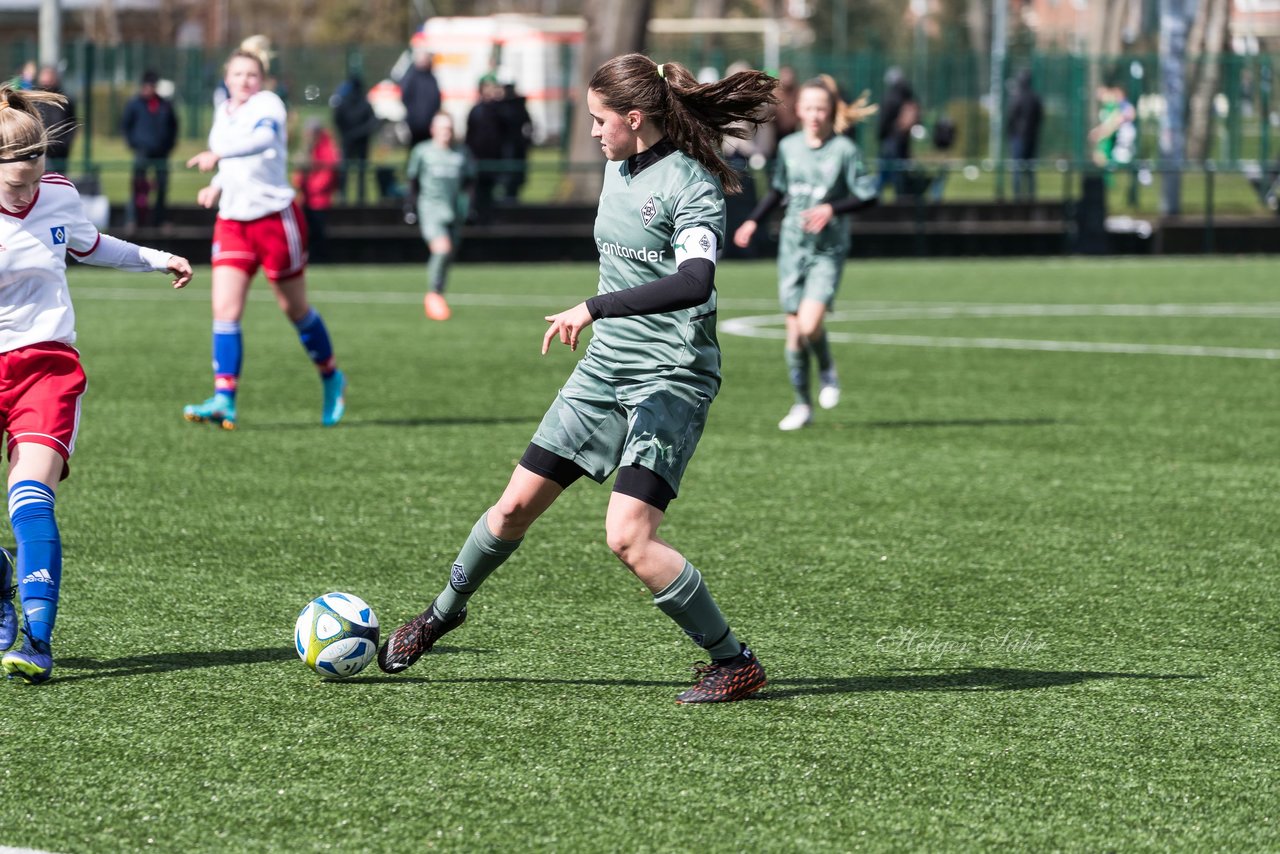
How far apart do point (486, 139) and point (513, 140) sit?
51 centimetres

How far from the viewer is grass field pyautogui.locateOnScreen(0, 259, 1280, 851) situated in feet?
14.8

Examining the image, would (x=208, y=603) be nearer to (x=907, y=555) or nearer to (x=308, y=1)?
(x=907, y=555)

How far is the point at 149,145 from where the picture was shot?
25703 millimetres

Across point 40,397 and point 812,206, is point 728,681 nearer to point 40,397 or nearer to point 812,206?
point 40,397

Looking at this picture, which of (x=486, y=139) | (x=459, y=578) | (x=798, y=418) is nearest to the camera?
(x=459, y=578)

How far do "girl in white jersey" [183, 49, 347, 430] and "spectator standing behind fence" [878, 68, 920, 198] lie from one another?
2012 centimetres

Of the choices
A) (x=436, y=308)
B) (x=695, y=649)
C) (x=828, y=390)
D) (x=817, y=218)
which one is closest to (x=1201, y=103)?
(x=436, y=308)

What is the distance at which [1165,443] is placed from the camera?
11.0m

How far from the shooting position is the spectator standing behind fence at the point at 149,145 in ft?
83.0

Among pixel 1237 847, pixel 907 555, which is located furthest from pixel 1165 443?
pixel 1237 847

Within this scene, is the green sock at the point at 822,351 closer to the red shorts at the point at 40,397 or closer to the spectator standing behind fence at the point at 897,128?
the red shorts at the point at 40,397

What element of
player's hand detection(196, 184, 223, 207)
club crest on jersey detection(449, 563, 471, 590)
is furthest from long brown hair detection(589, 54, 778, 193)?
player's hand detection(196, 184, 223, 207)

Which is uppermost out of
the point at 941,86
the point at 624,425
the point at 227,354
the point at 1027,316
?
the point at 941,86

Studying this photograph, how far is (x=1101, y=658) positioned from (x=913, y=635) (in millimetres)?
611
